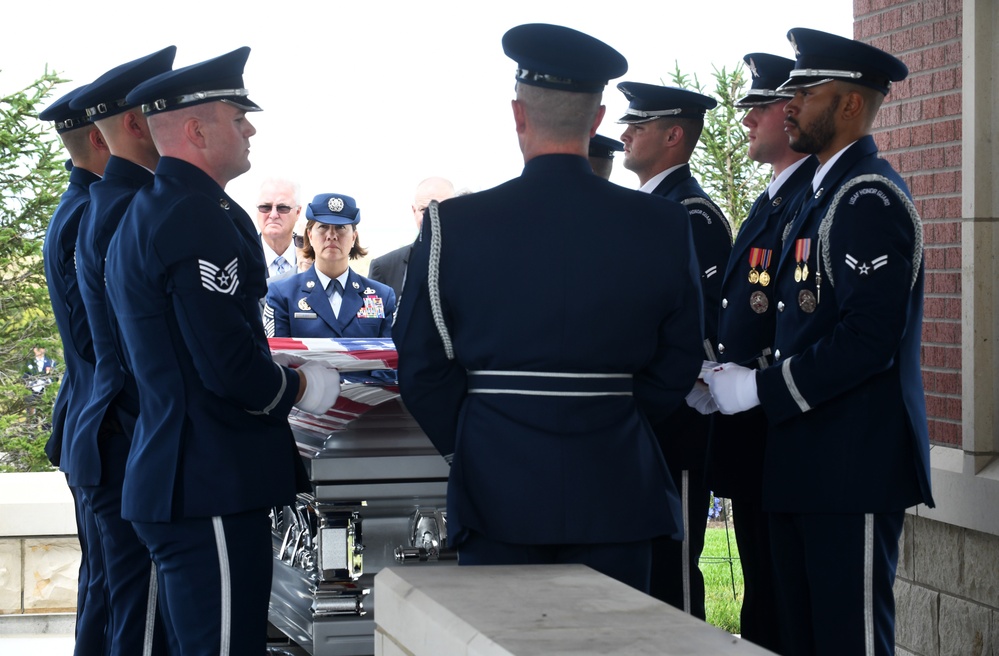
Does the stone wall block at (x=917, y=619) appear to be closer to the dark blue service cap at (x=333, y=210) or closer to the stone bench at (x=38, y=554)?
the dark blue service cap at (x=333, y=210)

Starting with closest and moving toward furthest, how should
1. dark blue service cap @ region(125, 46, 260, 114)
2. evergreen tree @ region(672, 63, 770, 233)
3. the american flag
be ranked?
dark blue service cap @ region(125, 46, 260, 114), the american flag, evergreen tree @ region(672, 63, 770, 233)

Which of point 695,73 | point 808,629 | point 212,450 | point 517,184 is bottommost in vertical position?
point 808,629

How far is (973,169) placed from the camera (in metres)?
3.89

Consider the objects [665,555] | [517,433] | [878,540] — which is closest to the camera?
[517,433]

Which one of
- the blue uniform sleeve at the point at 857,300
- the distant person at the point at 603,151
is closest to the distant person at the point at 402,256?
the distant person at the point at 603,151

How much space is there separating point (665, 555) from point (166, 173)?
6.10ft

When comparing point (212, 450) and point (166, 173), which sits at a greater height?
point (166, 173)

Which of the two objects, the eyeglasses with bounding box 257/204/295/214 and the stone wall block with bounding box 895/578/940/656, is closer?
the stone wall block with bounding box 895/578/940/656

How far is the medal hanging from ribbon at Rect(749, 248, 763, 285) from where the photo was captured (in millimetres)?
3378

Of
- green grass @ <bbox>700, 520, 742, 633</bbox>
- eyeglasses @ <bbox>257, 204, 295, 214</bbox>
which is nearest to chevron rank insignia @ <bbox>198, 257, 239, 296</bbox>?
green grass @ <bbox>700, 520, 742, 633</bbox>

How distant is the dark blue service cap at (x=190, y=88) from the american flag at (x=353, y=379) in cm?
70

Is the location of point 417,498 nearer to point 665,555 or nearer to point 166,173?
point 665,555

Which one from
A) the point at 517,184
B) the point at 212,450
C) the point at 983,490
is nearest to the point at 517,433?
the point at 517,184

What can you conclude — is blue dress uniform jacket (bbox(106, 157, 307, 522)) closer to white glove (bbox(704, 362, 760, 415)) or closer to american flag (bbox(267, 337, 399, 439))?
american flag (bbox(267, 337, 399, 439))
